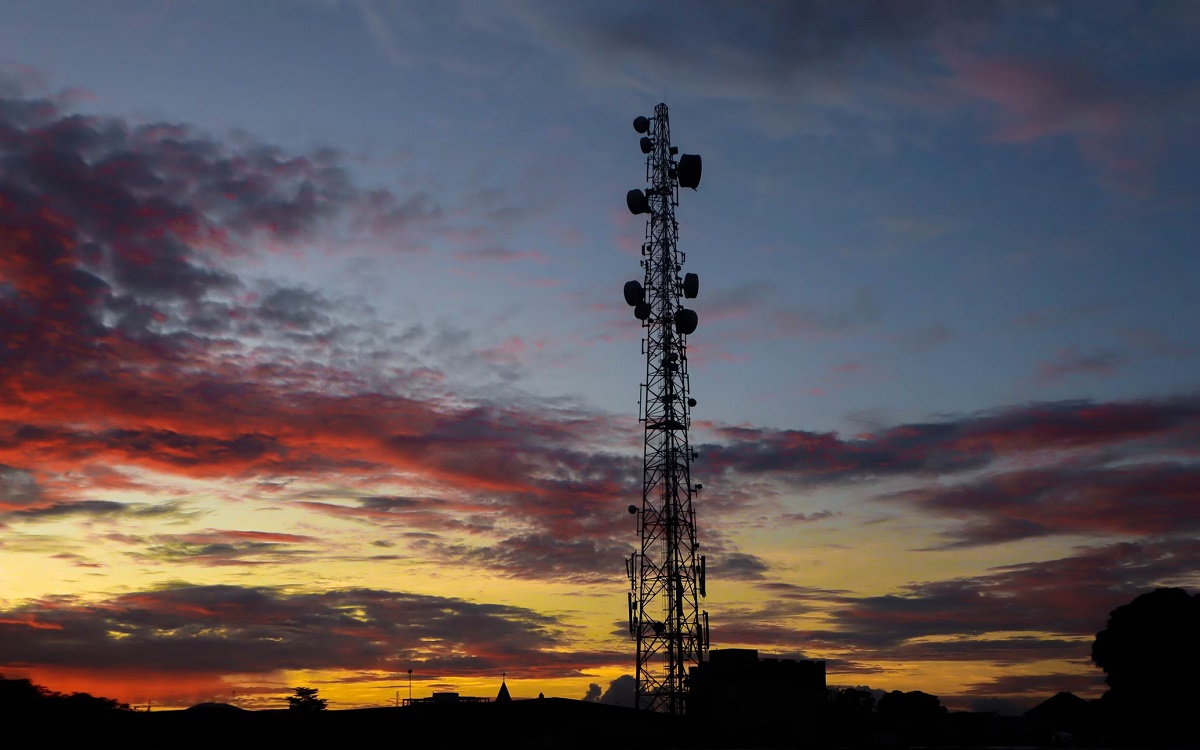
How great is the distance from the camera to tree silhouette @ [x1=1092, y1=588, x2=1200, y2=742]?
10244cm

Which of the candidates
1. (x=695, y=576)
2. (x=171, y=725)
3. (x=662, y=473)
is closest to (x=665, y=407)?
(x=662, y=473)

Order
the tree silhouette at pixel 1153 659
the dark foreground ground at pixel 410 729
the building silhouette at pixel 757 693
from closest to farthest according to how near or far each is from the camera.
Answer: the dark foreground ground at pixel 410 729 → the building silhouette at pixel 757 693 → the tree silhouette at pixel 1153 659

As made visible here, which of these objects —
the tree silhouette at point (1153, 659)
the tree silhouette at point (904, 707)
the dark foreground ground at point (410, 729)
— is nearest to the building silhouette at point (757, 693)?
the dark foreground ground at point (410, 729)

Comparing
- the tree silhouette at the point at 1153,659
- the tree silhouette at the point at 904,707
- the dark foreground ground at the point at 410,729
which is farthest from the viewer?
the tree silhouette at the point at 904,707

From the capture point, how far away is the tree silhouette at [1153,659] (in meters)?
102

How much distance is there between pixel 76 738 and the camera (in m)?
73.1

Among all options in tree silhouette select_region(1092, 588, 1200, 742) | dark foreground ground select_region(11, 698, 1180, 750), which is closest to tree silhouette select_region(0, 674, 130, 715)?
dark foreground ground select_region(11, 698, 1180, 750)

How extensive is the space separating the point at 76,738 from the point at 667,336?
52.6m

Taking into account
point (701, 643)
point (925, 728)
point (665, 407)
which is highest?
point (665, 407)

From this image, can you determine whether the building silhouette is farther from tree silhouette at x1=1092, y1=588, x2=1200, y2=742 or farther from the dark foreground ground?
→ tree silhouette at x1=1092, y1=588, x2=1200, y2=742

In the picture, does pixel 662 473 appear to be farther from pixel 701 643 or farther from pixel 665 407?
pixel 701 643

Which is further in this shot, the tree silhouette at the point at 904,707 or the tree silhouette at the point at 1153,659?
the tree silhouette at the point at 904,707

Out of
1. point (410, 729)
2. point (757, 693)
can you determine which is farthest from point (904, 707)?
point (410, 729)

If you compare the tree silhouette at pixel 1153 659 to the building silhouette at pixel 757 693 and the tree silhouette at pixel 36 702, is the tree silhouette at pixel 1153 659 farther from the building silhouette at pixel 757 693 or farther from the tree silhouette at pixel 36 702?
the tree silhouette at pixel 36 702
